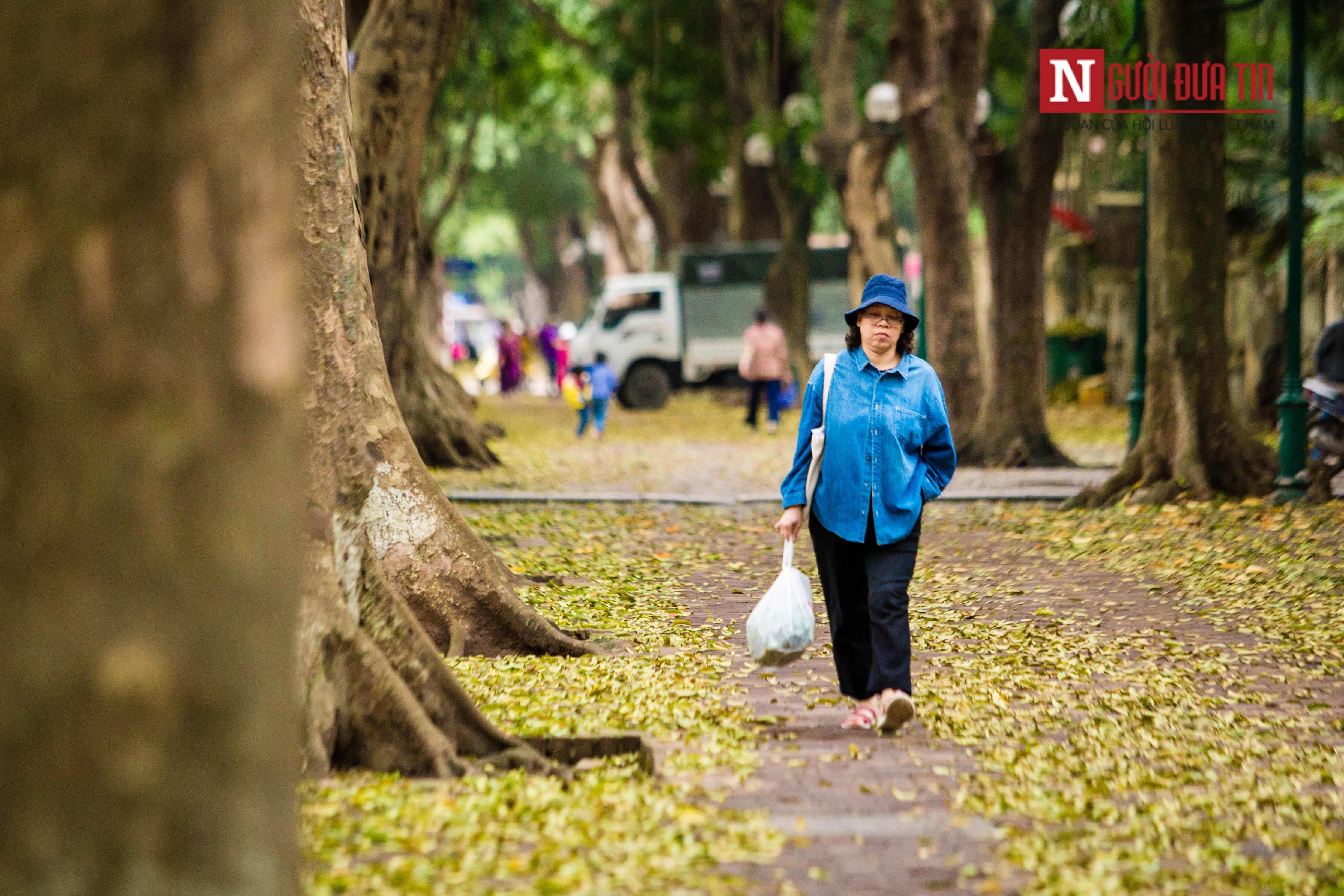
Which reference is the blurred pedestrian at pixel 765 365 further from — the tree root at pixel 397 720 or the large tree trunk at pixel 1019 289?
the tree root at pixel 397 720

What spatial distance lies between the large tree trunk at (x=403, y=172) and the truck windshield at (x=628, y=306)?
13922 millimetres

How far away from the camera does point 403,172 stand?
50.6ft

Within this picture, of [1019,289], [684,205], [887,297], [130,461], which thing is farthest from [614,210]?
[130,461]

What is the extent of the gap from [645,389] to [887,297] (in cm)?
2572

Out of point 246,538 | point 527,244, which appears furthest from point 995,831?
point 527,244

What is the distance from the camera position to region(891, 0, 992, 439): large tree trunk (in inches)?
697

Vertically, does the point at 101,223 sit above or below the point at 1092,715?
above

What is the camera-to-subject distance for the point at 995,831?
4.45 metres

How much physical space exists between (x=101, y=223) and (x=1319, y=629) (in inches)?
269

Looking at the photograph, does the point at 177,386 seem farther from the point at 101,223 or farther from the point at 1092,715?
the point at 1092,715

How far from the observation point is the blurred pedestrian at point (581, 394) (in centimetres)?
2289

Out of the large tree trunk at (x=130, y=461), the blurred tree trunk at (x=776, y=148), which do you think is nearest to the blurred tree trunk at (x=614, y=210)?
the blurred tree trunk at (x=776, y=148)

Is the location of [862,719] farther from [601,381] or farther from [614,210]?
[614,210]

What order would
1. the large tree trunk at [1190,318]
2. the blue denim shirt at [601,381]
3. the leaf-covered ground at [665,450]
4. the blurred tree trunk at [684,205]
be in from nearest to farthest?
the large tree trunk at [1190,318]
the leaf-covered ground at [665,450]
the blue denim shirt at [601,381]
the blurred tree trunk at [684,205]
